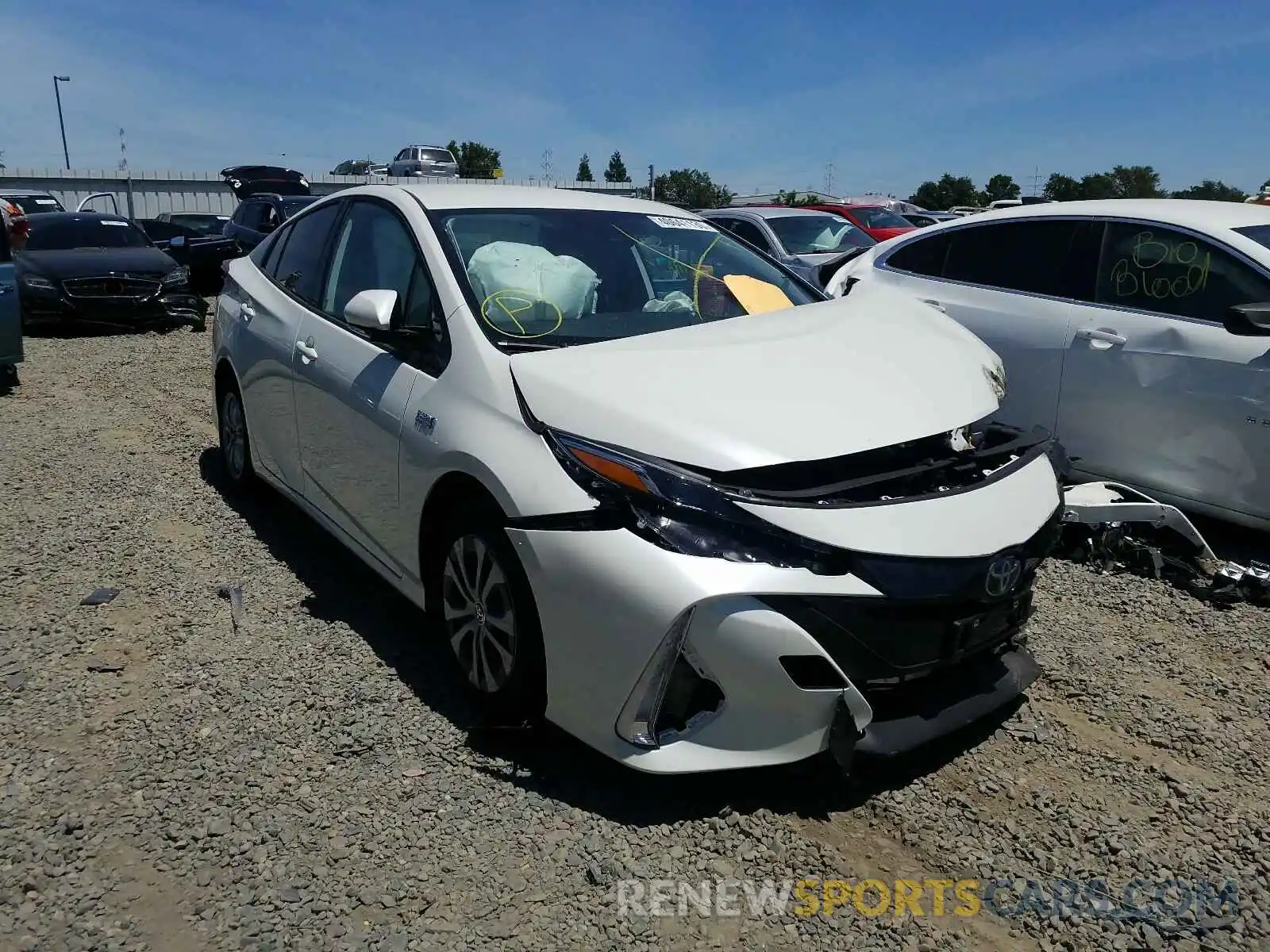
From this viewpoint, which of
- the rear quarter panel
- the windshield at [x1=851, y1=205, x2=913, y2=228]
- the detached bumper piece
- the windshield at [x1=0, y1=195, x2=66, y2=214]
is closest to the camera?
the detached bumper piece

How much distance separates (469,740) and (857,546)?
142 cm

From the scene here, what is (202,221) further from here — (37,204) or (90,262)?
(90,262)

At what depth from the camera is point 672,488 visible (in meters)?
2.59

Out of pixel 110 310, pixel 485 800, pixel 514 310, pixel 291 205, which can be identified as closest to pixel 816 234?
pixel 291 205

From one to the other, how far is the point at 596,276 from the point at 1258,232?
10.6ft

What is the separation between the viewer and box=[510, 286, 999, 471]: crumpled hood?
2.71 metres

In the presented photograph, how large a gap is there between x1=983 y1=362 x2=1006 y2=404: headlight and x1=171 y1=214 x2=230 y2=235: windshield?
714 inches

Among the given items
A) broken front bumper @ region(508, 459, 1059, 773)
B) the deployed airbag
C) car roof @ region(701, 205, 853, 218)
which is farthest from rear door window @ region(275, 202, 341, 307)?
car roof @ region(701, 205, 853, 218)

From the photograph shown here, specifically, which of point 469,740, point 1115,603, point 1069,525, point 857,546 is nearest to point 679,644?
point 857,546

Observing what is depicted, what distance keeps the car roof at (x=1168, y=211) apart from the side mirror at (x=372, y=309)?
12.2ft

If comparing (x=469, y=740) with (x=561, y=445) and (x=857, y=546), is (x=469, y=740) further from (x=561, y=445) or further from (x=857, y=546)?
(x=857, y=546)

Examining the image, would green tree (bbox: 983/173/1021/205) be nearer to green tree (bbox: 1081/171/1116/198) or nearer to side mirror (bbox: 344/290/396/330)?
green tree (bbox: 1081/171/1116/198)

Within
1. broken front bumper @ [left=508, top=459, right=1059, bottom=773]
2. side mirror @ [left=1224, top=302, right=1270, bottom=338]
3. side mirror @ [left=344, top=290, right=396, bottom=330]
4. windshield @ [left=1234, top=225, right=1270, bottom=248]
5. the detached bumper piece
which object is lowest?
the detached bumper piece

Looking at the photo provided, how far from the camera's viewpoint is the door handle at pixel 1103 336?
480 cm
